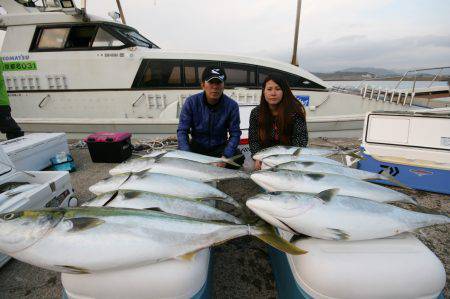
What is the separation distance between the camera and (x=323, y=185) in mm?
1999

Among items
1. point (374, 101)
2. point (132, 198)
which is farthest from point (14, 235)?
point (374, 101)

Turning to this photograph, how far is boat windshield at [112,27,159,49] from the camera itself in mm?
7336

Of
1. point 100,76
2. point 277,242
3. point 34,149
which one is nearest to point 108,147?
point 34,149

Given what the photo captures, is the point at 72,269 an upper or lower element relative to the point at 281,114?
lower

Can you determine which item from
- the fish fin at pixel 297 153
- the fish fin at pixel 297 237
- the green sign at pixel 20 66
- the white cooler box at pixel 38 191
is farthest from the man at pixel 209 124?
the green sign at pixel 20 66

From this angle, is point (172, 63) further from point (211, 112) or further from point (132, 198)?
point (132, 198)

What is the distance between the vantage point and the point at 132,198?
180cm

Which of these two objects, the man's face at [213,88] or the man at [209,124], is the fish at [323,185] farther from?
the man's face at [213,88]

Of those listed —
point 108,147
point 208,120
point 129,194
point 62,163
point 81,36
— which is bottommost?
point 62,163

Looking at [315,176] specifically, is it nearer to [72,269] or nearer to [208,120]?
[72,269]

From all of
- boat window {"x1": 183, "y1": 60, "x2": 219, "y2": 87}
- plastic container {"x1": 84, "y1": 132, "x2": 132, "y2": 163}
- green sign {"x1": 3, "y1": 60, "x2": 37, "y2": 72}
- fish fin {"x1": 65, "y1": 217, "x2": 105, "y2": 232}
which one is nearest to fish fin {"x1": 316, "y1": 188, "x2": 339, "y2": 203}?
fish fin {"x1": 65, "y1": 217, "x2": 105, "y2": 232}

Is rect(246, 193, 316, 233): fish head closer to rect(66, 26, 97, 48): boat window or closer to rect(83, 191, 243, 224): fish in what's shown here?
rect(83, 191, 243, 224): fish

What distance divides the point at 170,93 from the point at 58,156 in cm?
366

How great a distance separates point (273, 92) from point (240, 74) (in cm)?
447
